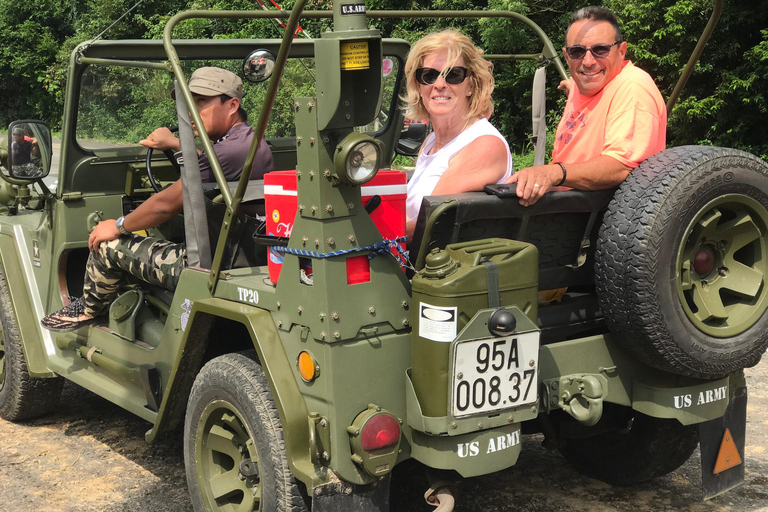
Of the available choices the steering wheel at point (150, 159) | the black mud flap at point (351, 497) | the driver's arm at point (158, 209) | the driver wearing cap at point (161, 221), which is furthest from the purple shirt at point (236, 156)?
the black mud flap at point (351, 497)

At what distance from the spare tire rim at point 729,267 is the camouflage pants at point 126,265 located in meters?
2.08

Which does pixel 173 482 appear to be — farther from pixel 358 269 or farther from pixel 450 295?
pixel 450 295

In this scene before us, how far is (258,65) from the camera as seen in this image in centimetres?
434

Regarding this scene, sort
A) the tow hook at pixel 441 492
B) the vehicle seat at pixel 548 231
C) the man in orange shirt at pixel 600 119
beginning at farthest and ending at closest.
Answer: the man in orange shirt at pixel 600 119 → the tow hook at pixel 441 492 → the vehicle seat at pixel 548 231

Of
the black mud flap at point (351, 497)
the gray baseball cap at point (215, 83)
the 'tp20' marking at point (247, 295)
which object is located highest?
the gray baseball cap at point (215, 83)

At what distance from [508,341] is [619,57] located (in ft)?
5.02

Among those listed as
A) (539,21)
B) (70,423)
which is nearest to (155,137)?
(70,423)

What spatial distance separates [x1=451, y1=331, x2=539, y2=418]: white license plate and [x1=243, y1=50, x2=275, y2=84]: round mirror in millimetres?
2145

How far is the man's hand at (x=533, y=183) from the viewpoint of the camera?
2.95 metres

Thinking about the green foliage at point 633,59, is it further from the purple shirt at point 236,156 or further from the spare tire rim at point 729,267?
the spare tire rim at point 729,267

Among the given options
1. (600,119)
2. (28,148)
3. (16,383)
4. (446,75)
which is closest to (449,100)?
(446,75)

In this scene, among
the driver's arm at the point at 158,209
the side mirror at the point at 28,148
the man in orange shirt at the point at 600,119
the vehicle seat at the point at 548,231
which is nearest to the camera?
the vehicle seat at the point at 548,231

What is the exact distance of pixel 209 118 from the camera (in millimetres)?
4160

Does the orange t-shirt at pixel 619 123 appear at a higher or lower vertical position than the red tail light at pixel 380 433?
higher
